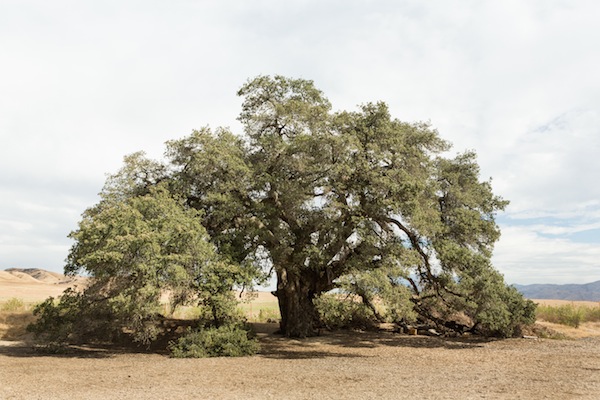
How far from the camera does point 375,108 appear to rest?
68.7 ft

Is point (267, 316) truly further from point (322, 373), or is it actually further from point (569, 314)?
point (569, 314)

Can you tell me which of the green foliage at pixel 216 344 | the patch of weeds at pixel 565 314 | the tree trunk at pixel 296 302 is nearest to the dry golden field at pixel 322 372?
the green foliage at pixel 216 344

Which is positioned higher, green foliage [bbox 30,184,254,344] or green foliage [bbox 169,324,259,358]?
green foliage [bbox 30,184,254,344]

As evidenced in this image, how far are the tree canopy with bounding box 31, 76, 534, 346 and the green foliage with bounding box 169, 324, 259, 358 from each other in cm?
184

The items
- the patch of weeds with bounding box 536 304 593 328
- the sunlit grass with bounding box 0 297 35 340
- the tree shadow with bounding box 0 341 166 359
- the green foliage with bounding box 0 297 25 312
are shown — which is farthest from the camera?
the patch of weeds with bounding box 536 304 593 328

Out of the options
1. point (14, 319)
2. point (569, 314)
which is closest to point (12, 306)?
point (14, 319)

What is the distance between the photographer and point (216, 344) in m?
18.7

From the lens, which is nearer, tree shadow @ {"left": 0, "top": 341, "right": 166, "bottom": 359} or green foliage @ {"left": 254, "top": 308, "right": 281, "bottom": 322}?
tree shadow @ {"left": 0, "top": 341, "right": 166, "bottom": 359}

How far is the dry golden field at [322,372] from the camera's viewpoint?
1113 centimetres

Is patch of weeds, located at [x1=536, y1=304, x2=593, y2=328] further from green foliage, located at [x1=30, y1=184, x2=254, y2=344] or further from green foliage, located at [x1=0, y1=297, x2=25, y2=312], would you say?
green foliage, located at [x1=0, y1=297, x2=25, y2=312]

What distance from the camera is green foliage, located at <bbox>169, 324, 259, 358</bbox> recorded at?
59.8 ft

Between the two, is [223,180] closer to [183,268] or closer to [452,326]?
[183,268]

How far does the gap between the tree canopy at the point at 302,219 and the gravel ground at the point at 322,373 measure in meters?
2.70

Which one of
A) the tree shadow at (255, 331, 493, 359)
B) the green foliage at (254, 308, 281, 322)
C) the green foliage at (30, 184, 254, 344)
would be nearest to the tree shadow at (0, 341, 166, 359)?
the green foliage at (30, 184, 254, 344)
